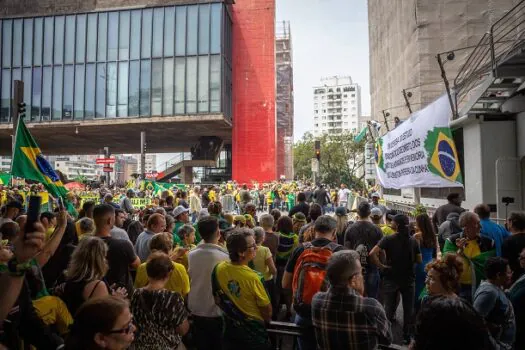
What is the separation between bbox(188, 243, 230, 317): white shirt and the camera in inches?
156

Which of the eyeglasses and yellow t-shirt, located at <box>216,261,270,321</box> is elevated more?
the eyeglasses

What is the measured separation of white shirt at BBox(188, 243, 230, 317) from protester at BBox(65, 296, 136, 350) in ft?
6.63

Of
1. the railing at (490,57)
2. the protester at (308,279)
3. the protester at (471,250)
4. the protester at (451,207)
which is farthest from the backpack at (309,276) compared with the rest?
the railing at (490,57)

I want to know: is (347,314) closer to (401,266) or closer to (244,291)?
(244,291)

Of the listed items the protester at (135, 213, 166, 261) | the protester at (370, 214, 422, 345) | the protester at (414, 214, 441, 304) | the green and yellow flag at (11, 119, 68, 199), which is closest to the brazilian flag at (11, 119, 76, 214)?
the green and yellow flag at (11, 119, 68, 199)

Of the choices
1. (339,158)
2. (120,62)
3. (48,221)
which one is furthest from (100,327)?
(339,158)

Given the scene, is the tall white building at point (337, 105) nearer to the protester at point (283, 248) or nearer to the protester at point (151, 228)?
the protester at point (283, 248)

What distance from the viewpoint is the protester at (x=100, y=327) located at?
1.91 m

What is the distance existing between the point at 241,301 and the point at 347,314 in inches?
42.2

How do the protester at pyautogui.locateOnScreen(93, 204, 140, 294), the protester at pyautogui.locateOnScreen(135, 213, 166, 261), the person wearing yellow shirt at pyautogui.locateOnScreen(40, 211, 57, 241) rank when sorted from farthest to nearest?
1. the person wearing yellow shirt at pyautogui.locateOnScreen(40, 211, 57, 241)
2. the protester at pyautogui.locateOnScreen(135, 213, 166, 261)
3. the protester at pyautogui.locateOnScreen(93, 204, 140, 294)

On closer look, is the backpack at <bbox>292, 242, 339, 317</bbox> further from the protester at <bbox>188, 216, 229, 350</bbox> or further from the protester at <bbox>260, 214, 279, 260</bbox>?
the protester at <bbox>260, 214, 279, 260</bbox>

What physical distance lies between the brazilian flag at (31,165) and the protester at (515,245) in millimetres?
6226

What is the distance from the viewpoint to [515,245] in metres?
4.71

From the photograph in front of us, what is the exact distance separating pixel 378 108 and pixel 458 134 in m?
17.8
